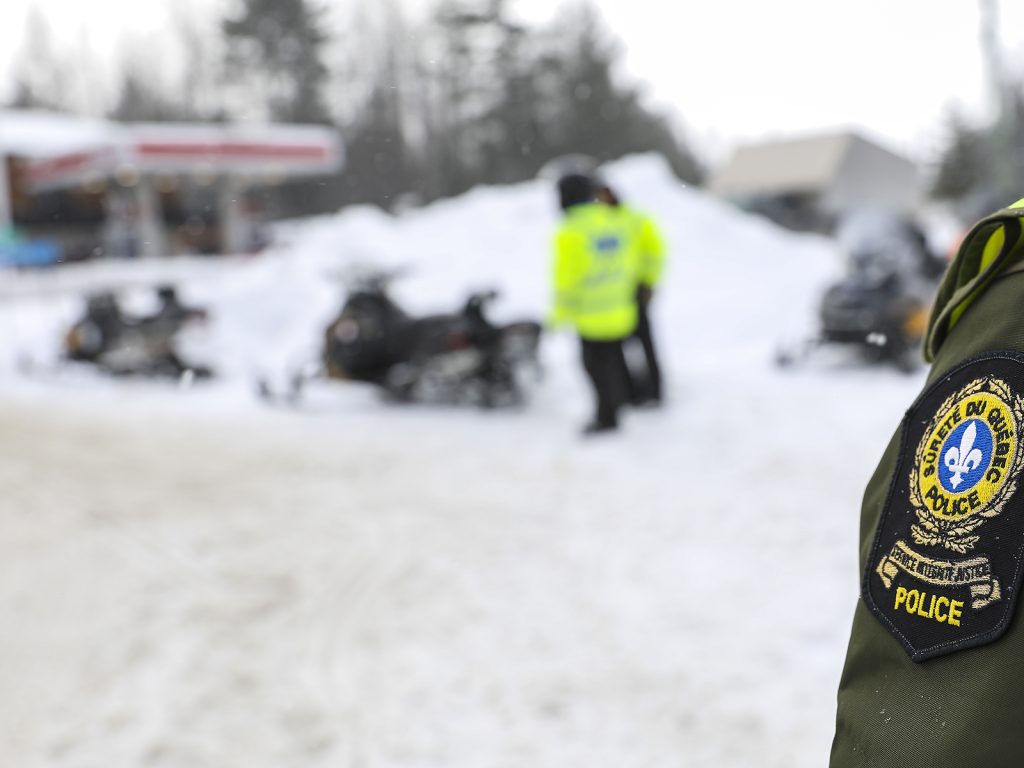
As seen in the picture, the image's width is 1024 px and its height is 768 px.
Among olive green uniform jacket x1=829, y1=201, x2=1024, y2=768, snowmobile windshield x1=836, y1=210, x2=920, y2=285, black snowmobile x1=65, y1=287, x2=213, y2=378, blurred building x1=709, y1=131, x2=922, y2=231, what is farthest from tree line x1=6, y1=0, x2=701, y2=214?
olive green uniform jacket x1=829, y1=201, x2=1024, y2=768

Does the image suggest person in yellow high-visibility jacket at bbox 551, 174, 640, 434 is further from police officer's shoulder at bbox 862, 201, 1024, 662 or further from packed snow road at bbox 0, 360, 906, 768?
police officer's shoulder at bbox 862, 201, 1024, 662

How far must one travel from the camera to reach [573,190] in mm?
6711

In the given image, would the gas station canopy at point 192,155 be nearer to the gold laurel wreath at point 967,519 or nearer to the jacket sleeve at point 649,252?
the jacket sleeve at point 649,252

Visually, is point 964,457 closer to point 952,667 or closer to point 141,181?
point 952,667

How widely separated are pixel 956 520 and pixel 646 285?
21.1 ft

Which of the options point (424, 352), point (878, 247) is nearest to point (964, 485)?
point (424, 352)

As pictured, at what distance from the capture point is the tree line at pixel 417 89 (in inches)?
978

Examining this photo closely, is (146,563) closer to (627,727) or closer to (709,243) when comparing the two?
(627,727)

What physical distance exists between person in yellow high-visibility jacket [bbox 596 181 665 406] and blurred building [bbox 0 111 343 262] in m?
20.9

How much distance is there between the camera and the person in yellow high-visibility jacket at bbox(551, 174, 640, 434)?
674 centimetres

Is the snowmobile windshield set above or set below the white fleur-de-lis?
below

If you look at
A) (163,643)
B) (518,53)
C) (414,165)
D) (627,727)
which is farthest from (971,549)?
(414,165)

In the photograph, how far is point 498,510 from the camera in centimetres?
544

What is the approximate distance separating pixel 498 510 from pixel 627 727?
2451mm
